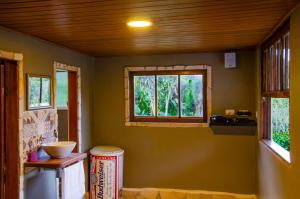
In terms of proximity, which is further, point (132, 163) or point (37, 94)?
point (132, 163)

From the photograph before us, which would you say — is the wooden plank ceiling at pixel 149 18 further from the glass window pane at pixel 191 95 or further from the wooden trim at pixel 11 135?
the glass window pane at pixel 191 95

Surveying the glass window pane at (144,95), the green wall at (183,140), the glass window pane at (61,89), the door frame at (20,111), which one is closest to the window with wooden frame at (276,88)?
the green wall at (183,140)

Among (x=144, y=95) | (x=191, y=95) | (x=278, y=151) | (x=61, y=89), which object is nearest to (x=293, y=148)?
(x=278, y=151)

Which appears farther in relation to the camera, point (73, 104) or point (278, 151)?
point (73, 104)

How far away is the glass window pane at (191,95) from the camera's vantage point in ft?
14.4

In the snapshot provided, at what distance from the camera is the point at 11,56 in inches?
107

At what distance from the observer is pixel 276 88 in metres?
2.95

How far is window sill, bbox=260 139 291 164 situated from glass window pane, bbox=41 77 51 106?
2396 millimetres

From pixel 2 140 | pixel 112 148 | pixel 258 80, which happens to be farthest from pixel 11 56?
pixel 258 80

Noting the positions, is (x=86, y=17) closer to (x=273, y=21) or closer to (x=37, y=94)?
(x=37, y=94)

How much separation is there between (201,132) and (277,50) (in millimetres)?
1747

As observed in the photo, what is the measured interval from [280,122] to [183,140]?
1.60 metres

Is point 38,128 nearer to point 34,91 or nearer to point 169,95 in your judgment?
point 34,91

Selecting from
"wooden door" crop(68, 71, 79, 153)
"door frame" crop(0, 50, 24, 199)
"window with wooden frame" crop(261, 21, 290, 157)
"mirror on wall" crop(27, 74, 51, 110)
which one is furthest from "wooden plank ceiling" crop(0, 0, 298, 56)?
"wooden door" crop(68, 71, 79, 153)
